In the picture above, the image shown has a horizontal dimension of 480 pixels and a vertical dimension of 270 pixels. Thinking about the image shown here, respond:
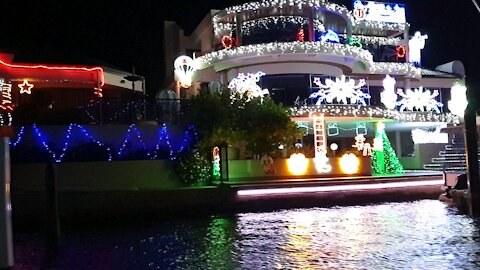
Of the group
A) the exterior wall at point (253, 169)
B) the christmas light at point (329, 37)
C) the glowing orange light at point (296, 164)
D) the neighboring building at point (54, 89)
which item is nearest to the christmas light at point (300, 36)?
the christmas light at point (329, 37)

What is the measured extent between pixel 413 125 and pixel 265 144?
44.6 ft

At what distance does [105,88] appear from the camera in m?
28.5

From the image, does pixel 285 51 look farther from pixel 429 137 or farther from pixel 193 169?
pixel 429 137

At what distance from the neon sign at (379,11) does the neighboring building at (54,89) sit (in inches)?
635

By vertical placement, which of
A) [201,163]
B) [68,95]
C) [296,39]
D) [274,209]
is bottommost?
[274,209]

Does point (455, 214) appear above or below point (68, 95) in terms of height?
below

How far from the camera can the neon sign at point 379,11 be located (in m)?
35.8

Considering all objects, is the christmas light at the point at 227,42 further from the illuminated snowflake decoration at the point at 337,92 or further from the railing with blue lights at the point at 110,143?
the railing with blue lights at the point at 110,143

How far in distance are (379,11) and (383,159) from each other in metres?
13.7

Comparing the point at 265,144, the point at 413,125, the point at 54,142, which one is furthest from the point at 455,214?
the point at 413,125

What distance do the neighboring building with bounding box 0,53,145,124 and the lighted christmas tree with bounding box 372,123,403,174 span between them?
38.5 feet

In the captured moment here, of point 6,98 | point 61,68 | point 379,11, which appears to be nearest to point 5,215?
point 6,98

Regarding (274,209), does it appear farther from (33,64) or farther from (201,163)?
(33,64)

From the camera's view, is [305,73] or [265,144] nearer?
[265,144]
